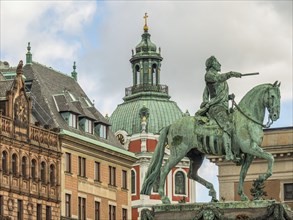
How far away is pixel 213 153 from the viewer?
22.2m

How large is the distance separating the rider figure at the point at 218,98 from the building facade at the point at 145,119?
9145 cm

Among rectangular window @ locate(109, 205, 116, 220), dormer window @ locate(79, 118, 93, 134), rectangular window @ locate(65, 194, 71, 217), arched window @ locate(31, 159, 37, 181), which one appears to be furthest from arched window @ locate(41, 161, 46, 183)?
rectangular window @ locate(109, 205, 116, 220)

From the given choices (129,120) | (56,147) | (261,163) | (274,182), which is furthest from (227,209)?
(129,120)

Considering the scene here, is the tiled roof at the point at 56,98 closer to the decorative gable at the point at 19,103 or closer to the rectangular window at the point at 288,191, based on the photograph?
the decorative gable at the point at 19,103

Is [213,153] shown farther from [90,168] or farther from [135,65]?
[135,65]

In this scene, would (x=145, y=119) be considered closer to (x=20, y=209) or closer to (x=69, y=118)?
(x=69, y=118)

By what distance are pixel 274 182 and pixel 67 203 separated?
16325 mm

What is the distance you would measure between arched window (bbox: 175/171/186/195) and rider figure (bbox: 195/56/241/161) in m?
97.1

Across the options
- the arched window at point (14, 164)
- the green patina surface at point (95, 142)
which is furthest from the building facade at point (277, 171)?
the arched window at point (14, 164)

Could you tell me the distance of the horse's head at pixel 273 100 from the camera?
22.5m

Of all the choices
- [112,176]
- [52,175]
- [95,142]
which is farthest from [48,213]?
[112,176]

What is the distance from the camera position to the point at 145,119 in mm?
123188

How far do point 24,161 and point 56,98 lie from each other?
9.19 metres

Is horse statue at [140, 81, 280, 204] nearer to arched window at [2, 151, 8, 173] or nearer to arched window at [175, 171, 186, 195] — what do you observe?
arched window at [2, 151, 8, 173]
